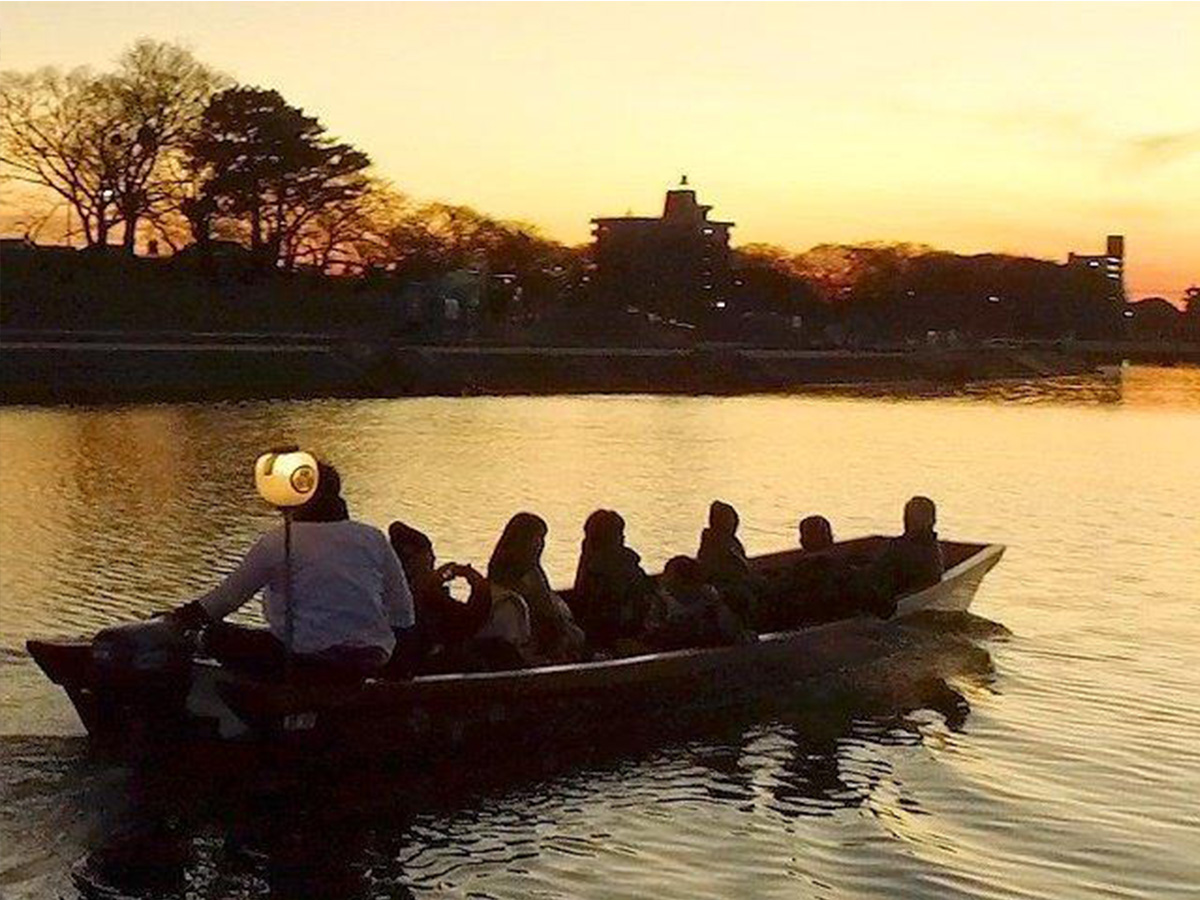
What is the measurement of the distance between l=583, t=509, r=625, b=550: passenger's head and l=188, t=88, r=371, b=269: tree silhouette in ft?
274

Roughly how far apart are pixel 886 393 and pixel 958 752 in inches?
3990

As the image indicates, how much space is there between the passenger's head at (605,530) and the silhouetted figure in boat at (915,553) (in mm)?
4611

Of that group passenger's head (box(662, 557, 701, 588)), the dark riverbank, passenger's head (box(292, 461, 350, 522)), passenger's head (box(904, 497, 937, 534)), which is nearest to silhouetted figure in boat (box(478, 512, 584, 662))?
passenger's head (box(662, 557, 701, 588))

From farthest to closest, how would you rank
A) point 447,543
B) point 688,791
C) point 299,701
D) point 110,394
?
point 110,394 < point 447,543 < point 688,791 < point 299,701

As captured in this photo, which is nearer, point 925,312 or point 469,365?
point 469,365

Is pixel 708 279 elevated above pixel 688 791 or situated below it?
above

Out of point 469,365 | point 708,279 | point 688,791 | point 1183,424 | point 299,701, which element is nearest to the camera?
point 299,701

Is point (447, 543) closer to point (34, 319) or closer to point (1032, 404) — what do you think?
point (34, 319)

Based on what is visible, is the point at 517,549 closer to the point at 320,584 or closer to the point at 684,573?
the point at 684,573

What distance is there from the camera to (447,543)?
98.4 feet

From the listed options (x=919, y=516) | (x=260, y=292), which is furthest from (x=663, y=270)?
(x=919, y=516)

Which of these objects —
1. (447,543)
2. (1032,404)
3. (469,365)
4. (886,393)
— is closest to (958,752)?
(447,543)

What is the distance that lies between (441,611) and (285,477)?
2.70 meters

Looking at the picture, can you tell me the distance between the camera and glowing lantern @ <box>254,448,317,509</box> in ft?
36.1
